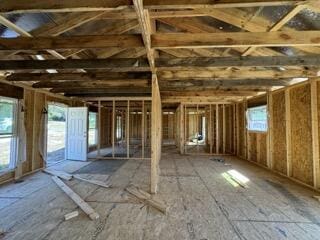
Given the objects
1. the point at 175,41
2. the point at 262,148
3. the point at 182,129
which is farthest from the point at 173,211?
the point at 182,129

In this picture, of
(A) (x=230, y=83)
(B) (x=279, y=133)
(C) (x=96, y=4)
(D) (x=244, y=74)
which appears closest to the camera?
(C) (x=96, y=4)

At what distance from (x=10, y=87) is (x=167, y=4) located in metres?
4.79

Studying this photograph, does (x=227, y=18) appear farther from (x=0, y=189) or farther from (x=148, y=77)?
(x=0, y=189)

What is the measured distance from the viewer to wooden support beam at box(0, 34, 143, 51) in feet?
8.69

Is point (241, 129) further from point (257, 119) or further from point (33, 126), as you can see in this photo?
point (33, 126)

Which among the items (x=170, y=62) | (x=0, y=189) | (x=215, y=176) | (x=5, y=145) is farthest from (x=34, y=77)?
(x=215, y=176)

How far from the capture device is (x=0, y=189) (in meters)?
4.18

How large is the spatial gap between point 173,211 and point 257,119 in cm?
517

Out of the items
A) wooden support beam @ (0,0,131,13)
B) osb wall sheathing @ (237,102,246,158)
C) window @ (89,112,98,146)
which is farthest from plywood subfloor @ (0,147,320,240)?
window @ (89,112,98,146)

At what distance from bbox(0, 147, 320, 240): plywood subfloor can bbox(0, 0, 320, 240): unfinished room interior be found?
2cm

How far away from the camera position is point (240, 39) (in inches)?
104

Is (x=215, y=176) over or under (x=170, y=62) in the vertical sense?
under

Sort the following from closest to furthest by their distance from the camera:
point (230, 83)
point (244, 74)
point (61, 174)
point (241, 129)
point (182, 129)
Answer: point (244, 74), point (230, 83), point (61, 174), point (241, 129), point (182, 129)

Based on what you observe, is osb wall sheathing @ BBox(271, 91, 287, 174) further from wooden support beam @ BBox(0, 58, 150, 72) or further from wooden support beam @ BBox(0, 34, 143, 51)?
wooden support beam @ BBox(0, 34, 143, 51)
